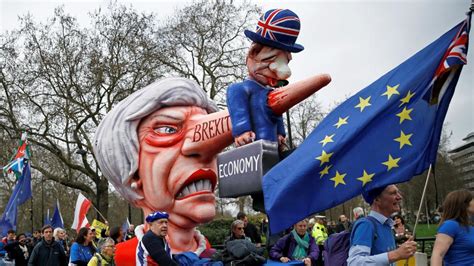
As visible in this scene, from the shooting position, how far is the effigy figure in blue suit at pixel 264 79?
16.6 feet

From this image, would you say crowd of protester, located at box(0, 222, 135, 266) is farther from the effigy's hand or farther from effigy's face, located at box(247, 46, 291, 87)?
effigy's face, located at box(247, 46, 291, 87)

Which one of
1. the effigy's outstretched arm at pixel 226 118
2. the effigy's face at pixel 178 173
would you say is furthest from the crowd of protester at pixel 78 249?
the effigy's outstretched arm at pixel 226 118

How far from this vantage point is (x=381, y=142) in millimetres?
4023

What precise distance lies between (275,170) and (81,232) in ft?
15.5

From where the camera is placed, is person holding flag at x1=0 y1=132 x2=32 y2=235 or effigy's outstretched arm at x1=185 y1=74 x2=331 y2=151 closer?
effigy's outstretched arm at x1=185 y1=74 x2=331 y2=151

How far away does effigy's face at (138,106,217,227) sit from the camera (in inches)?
249

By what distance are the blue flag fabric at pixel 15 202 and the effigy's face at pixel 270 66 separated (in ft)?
25.5

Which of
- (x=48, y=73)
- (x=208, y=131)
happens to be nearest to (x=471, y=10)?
(x=208, y=131)

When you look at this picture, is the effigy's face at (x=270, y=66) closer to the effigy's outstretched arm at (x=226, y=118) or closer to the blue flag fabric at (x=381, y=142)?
the effigy's outstretched arm at (x=226, y=118)

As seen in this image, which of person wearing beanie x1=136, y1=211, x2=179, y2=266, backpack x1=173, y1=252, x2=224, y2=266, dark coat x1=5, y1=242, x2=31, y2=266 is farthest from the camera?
dark coat x1=5, y1=242, x2=31, y2=266

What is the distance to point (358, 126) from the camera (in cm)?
409

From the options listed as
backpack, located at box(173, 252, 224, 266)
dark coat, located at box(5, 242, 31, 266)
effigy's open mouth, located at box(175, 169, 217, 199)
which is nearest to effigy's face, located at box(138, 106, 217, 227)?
effigy's open mouth, located at box(175, 169, 217, 199)

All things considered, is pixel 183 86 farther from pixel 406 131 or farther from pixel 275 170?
pixel 406 131

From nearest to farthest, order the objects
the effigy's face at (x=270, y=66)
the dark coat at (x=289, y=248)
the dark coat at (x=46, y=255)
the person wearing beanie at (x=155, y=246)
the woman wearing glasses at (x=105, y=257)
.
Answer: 1. the effigy's face at (x=270, y=66)
2. the person wearing beanie at (x=155, y=246)
3. the dark coat at (x=289, y=248)
4. the woman wearing glasses at (x=105, y=257)
5. the dark coat at (x=46, y=255)
